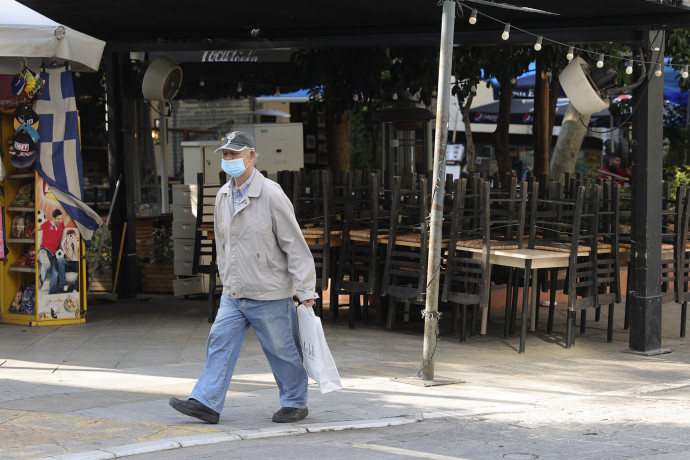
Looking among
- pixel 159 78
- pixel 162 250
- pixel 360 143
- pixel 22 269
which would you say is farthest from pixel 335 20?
pixel 360 143

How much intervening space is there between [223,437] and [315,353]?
2.65 feet

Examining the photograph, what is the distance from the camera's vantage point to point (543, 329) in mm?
11375

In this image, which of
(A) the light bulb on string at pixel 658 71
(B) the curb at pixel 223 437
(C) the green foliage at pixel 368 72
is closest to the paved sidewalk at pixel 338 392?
(B) the curb at pixel 223 437

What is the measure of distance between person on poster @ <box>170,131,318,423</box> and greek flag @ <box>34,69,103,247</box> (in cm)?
440

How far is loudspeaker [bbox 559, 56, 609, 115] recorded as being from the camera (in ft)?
33.4

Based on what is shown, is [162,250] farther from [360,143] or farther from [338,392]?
[360,143]

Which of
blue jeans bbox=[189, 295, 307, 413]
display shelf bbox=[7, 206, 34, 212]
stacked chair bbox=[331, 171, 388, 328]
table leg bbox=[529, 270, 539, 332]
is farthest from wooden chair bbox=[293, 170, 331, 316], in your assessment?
blue jeans bbox=[189, 295, 307, 413]

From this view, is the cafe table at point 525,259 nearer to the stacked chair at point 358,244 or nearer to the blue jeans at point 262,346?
the stacked chair at point 358,244

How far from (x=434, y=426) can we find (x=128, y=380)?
2.64 m

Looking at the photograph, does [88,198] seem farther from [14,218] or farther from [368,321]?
[368,321]

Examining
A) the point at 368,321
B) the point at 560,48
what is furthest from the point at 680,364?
the point at 560,48

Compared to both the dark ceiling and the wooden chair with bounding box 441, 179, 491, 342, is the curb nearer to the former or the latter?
the wooden chair with bounding box 441, 179, 491, 342

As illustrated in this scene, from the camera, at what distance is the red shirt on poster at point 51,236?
10.6 meters

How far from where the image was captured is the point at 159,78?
1249cm
